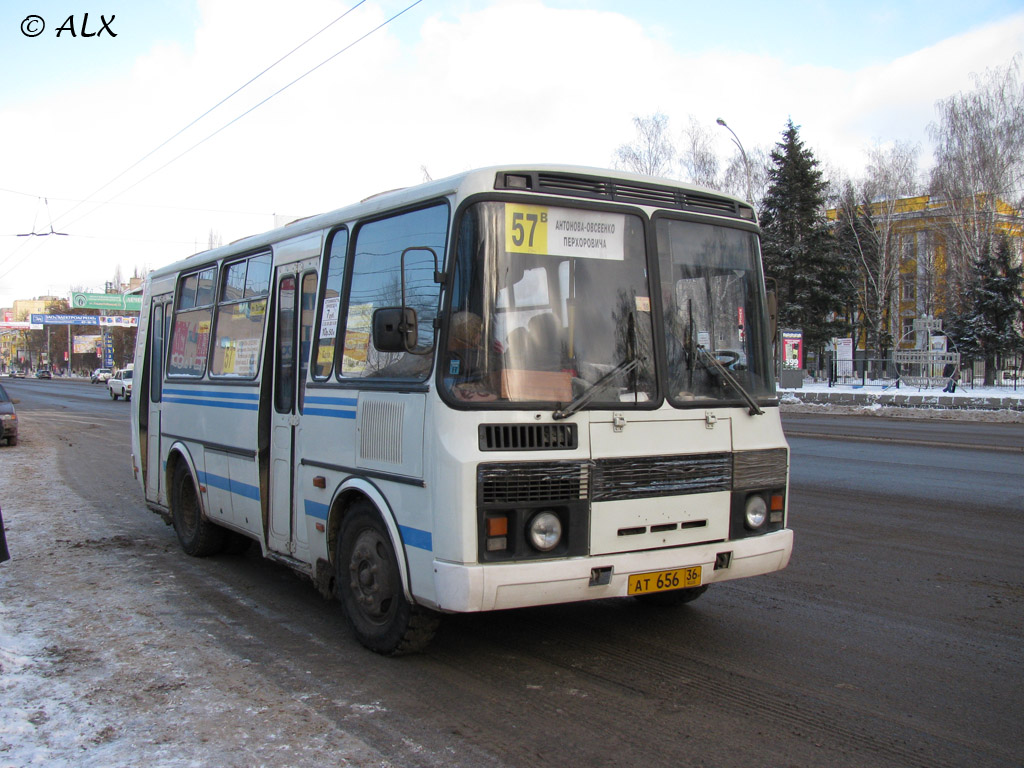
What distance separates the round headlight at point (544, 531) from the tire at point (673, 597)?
171cm

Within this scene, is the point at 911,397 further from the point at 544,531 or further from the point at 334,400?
the point at 544,531

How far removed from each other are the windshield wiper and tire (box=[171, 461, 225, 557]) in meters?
4.75

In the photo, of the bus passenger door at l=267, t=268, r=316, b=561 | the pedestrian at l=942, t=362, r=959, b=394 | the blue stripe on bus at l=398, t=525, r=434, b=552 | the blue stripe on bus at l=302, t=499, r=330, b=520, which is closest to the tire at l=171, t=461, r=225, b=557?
the bus passenger door at l=267, t=268, r=316, b=561

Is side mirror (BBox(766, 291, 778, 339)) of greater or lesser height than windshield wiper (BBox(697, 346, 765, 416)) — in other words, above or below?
above

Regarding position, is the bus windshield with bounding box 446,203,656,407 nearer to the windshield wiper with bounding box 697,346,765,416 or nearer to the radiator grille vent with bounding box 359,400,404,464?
the windshield wiper with bounding box 697,346,765,416

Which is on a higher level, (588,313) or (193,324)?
(193,324)

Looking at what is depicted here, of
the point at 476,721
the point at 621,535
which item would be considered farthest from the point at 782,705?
the point at 476,721

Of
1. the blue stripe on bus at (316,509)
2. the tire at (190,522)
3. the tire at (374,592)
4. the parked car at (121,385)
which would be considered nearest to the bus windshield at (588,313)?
the tire at (374,592)

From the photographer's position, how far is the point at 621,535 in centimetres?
477

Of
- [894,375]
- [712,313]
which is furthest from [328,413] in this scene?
[894,375]

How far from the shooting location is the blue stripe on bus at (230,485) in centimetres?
678

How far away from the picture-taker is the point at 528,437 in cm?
456

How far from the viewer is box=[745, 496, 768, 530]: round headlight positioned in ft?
17.4

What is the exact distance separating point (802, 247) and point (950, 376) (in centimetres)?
1529
